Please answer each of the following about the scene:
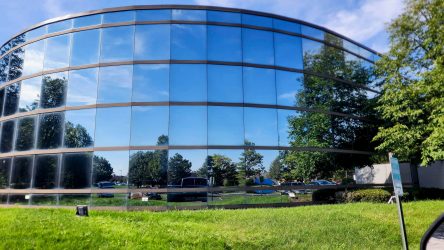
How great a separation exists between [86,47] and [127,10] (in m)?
3.42

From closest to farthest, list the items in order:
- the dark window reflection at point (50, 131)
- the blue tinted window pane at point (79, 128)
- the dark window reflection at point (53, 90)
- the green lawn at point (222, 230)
→ 1. the green lawn at point (222, 230)
2. the blue tinted window pane at point (79, 128)
3. the dark window reflection at point (50, 131)
4. the dark window reflection at point (53, 90)

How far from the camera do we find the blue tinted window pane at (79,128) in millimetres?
19650

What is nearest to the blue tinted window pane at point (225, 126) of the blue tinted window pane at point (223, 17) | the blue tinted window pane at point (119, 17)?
the blue tinted window pane at point (223, 17)

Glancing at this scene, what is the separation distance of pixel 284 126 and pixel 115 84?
10445 mm

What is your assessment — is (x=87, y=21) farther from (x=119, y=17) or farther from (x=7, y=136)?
(x=7, y=136)

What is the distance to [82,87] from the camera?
20469 mm

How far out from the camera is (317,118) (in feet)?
74.4

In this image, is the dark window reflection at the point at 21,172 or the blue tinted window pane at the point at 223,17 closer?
the blue tinted window pane at the point at 223,17

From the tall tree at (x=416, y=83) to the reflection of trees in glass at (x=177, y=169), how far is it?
39.2 ft

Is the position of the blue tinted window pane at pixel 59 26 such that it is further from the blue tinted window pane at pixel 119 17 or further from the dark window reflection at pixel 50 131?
the dark window reflection at pixel 50 131

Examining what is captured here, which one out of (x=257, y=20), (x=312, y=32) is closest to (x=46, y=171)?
(x=257, y=20)

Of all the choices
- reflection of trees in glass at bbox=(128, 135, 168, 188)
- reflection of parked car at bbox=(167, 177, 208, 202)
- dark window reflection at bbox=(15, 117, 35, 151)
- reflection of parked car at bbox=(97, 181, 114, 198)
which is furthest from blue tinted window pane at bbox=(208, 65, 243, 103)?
dark window reflection at bbox=(15, 117, 35, 151)

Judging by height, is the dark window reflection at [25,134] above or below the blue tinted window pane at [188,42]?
below

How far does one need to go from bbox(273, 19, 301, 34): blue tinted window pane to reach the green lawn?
12.8 m
